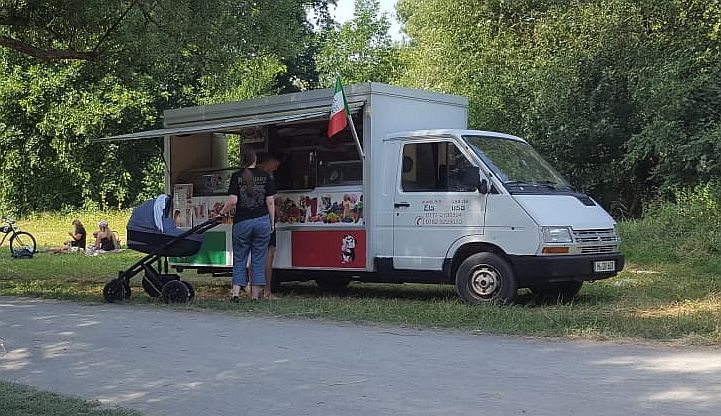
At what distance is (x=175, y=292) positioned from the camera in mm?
11078

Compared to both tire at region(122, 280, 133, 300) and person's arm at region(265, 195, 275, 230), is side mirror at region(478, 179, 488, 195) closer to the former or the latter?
person's arm at region(265, 195, 275, 230)

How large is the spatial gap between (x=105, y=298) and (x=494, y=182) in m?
5.27

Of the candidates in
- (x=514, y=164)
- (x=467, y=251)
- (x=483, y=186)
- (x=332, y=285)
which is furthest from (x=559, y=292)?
(x=332, y=285)

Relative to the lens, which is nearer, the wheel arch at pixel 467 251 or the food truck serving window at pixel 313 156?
the wheel arch at pixel 467 251

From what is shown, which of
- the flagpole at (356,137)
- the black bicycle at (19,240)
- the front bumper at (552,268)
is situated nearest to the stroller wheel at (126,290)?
the flagpole at (356,137)

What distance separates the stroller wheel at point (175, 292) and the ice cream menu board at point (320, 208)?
1744 mm

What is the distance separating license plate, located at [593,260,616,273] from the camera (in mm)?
10117

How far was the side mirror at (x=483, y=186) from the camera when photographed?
10.3m

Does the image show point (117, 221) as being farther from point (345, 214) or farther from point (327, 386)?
point (327, 386)

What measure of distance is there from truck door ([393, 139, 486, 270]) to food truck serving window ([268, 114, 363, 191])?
2.63 ft

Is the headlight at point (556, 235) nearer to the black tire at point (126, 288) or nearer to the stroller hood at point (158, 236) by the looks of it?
the stroller hood at point (158, 236)

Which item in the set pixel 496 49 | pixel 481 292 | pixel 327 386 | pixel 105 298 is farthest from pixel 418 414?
pixel 496 49

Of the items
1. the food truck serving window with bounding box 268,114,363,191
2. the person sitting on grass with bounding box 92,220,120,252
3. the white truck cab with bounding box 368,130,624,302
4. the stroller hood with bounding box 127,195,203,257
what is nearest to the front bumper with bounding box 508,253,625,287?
the white truck cab with bounding box 368,130,624,302

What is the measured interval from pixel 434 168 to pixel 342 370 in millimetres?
4564
